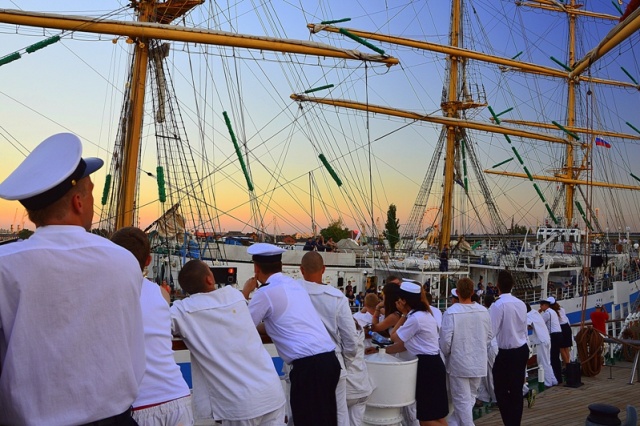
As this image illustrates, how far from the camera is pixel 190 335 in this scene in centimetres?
377

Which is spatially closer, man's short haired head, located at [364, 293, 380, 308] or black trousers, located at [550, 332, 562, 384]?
man's short haired head, located at [364, 293, 380, 308]

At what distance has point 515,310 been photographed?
7.21 metres

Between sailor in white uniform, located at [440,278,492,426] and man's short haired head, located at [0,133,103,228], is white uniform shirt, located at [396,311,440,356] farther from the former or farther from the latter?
man's short haired head, located at [0,133,103,228]

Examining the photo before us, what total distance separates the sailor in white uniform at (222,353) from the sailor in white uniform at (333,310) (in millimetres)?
1195

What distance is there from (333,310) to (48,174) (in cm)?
323

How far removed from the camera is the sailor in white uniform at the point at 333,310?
16.6 feet

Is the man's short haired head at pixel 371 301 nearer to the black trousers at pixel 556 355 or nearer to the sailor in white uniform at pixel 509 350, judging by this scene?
the sailor in white uniform at pixel 509 350

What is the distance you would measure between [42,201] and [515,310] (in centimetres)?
603

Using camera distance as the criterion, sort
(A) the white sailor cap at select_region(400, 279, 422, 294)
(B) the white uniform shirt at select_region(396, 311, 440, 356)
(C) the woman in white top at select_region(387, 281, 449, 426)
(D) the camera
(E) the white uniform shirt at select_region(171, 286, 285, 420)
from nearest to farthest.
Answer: (E) the white uniform shirt at select_region(171, 286, 285, 420) → (C) the woman in white top at select_region(387, 281, 449, 426) → (B) the white uniform shirt at select_region(396, 311, 440, 356) → (A) the white sailor cap at select_region(400, 279, 422, 294) → (D) the camera

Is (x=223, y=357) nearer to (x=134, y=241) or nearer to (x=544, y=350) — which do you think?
(x=134, y=241)

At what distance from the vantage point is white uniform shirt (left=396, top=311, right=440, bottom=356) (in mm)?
6125

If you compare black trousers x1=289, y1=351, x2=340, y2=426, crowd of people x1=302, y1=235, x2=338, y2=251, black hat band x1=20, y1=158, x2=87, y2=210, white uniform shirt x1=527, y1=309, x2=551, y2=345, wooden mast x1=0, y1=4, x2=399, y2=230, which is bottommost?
white uniform shirt x1=527, y1=309, x2=551, y2=345

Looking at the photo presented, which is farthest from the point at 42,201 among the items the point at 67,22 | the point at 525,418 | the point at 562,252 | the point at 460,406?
the point at 562,252

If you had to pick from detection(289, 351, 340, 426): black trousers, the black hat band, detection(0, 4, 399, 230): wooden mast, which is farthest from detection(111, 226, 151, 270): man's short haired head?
detection(0, 4, 399, 230): wooden mast
